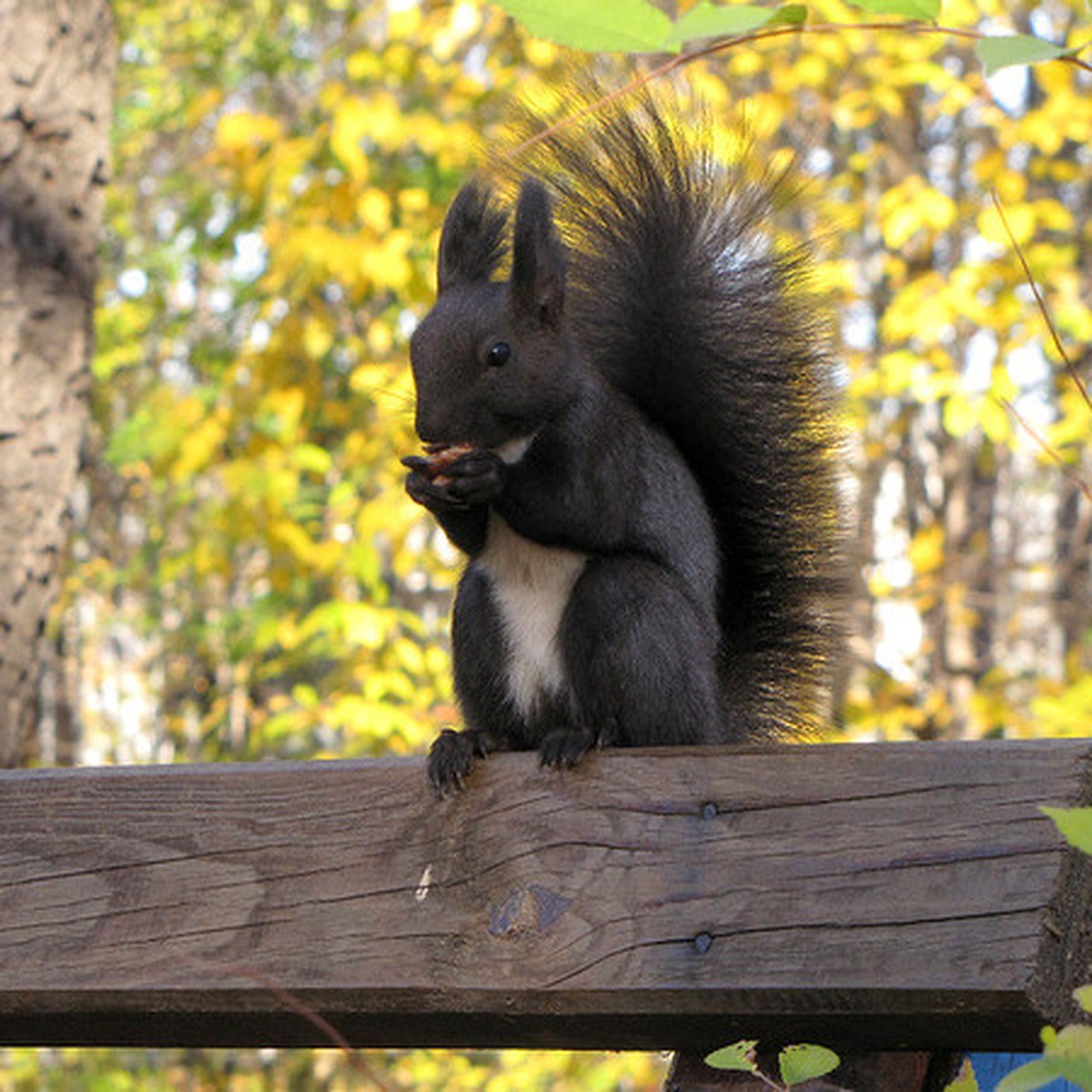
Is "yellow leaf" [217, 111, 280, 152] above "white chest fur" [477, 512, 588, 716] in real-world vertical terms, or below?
above

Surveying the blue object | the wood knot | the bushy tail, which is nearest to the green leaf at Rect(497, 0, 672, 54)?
the wood knot

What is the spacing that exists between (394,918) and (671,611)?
1.59 feet

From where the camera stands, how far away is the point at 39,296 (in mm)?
2297

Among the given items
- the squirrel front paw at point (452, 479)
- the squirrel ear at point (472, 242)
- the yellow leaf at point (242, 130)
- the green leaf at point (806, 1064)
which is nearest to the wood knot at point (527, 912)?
the green leaf at point (806, 1064)

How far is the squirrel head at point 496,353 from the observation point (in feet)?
4.97

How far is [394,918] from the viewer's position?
1.10 m

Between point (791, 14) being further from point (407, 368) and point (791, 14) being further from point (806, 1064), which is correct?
point (407, 368)

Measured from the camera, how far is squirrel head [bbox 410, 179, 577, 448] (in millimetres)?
1515

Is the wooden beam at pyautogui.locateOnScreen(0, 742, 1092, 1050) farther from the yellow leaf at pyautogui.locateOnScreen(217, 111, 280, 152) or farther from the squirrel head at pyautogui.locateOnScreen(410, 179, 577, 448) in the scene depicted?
the yellow leaf at pyautogui.locateOnScreen(217, 111, 280, 152)

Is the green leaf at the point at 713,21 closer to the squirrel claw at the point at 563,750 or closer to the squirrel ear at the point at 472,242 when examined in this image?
the squirrel claw at the point at 563,750

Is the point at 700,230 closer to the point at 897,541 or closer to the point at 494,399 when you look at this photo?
the point at 494,399

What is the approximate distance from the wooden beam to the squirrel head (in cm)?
42

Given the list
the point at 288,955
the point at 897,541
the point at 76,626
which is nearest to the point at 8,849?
the point at 288,955

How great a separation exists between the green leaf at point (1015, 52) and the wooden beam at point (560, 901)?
0.51 meters
